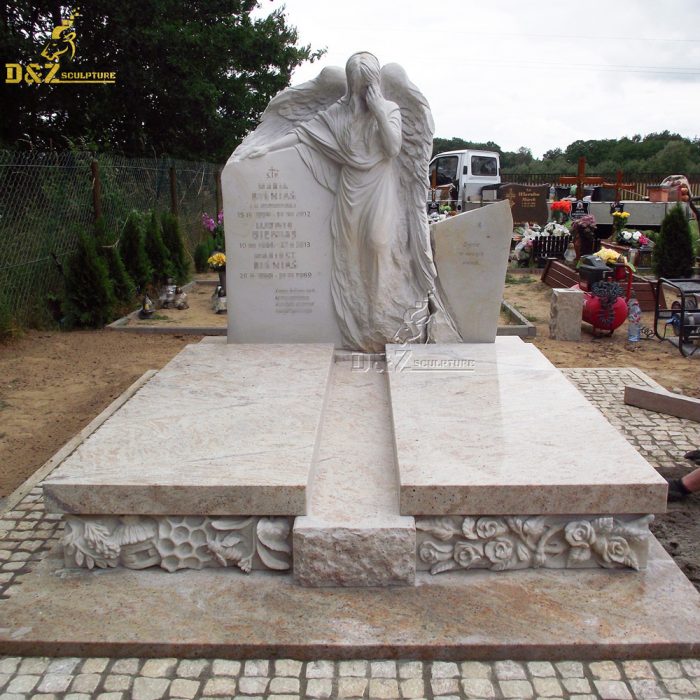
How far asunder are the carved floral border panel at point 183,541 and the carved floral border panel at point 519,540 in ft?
2.01

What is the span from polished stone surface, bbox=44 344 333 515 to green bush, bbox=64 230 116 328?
14.8ft

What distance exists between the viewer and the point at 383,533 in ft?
9.19

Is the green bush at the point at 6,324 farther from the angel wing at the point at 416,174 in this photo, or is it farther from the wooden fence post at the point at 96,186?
the angel wing at the point at 416,174

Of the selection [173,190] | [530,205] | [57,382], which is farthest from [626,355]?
[530,205]

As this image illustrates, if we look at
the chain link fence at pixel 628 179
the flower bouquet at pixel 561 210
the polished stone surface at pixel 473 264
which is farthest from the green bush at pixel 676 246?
the chain link fence at pixel 628 179

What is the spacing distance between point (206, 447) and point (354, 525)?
878 mm

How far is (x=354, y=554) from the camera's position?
2.82m

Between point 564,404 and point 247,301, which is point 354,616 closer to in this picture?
point 564,404

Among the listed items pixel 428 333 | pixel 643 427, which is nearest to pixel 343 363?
pixel 428 333

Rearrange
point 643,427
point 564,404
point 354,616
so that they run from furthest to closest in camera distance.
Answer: point 643,427, point 564,404, point 354,616

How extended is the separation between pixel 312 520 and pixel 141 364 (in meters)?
4.76

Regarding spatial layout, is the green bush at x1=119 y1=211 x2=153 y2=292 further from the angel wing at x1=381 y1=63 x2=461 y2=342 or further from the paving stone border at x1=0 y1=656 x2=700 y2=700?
the paving stone border at x1=0 y1=656 x2=700 y2=700

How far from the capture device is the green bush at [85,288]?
28.7 ft

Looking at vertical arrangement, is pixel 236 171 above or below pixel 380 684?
above
